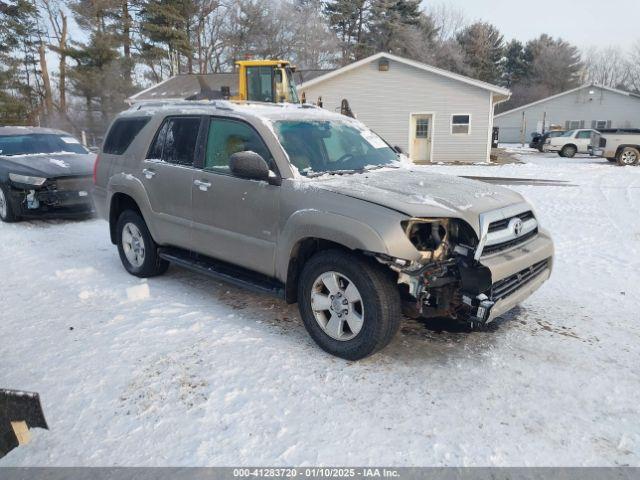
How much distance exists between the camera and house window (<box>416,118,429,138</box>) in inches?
901

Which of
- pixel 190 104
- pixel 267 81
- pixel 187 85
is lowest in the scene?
pixel 190 104

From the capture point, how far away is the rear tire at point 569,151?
2603cm

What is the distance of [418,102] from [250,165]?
2015 centimetres

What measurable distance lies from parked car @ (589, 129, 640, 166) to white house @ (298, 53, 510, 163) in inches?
184

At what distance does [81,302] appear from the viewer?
4676 mm

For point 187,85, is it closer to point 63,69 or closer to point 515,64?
point 63,69

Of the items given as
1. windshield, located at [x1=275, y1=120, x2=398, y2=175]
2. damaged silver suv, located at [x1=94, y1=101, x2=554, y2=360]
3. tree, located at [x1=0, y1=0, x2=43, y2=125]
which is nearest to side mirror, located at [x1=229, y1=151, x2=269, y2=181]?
damaged silver suv, located at [x1=94, y1=101, x2=554, y2=360]

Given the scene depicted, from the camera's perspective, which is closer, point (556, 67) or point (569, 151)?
point (569, 151)

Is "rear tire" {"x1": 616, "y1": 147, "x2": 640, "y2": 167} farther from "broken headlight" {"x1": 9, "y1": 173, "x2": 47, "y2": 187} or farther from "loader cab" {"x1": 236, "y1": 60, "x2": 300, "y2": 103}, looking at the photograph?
"broken headlight" {"x1": 9, "y1": 173, "x2": 47, "y2": 187}

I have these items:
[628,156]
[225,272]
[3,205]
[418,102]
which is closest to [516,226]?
[225,272]

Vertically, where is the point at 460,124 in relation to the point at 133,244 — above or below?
above

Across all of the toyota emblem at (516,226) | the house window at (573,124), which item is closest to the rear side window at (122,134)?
the toyota emblem at (516,226)

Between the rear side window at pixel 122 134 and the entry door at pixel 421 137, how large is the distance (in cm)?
1867

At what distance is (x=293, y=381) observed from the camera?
3266 millimetres
